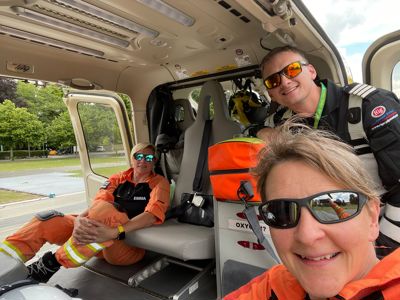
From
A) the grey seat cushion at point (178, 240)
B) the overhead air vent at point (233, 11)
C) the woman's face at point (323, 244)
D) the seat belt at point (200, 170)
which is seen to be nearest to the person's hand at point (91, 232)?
the grey seat cushion at point (178, 240)

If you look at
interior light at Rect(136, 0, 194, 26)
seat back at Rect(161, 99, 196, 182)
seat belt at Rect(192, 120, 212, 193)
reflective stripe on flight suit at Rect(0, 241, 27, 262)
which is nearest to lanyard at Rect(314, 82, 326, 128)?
interior light at Rect(136, 0, 194, 26)

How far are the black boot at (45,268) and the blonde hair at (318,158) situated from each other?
2.39m

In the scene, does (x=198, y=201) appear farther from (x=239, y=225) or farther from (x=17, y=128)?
(x=17, y=128)

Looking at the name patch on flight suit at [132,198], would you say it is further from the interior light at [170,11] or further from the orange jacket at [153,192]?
the interior light at [170,11]

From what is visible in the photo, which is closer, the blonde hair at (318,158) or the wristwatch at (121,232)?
the blonde hair at (318,158)

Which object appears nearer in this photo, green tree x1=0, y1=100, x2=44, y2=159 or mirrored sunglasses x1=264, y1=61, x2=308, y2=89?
mirrored sunglasses x1=264, y1=61, x2=308, y2=89

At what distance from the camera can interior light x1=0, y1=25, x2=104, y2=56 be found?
2352 millimetres

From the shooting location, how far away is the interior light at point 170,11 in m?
2.01

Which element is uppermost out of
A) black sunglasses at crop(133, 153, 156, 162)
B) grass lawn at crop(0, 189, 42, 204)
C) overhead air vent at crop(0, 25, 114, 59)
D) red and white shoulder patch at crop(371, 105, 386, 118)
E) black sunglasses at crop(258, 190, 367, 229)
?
overhead air vent at crop(0, 25, 114, 59)

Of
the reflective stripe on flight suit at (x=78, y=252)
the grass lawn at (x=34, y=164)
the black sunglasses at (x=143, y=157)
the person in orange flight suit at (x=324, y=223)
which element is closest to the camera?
the person in orange flight suit at (x=324, y=223)

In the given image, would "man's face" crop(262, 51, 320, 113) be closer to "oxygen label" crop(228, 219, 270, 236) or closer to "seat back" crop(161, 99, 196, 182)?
"oxygen label" crop(228, 219, 270, 236)

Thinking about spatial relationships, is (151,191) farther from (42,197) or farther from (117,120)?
(42,197)

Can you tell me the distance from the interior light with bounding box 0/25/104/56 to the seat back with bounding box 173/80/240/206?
1.13 meters

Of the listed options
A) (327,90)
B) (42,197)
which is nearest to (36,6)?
(327,90)
